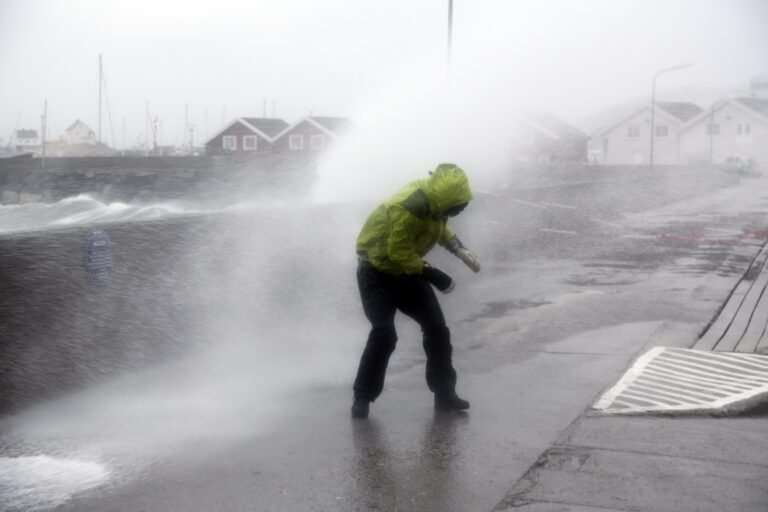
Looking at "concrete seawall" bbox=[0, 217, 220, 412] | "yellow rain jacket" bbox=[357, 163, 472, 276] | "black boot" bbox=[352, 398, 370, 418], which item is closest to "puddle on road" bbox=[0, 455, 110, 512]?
"concrete seawall" bbox=[0, 217, 220, 412]

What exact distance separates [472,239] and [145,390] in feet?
32.1

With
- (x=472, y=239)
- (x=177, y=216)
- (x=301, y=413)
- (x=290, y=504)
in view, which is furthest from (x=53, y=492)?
(x=472, y=239)

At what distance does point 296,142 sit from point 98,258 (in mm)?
50038

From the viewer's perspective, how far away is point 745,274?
42.9ft

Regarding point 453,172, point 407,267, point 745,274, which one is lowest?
point 745,274

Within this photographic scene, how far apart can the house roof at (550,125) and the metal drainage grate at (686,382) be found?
15.5m

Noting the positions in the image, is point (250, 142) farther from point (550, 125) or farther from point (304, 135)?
point (550, 125)

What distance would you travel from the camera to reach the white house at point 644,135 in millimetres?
54094

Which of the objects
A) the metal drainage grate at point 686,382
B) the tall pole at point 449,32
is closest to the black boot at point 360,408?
the metal drainage grate at point 686,382

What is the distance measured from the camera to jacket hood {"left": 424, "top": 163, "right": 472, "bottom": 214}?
568 cm

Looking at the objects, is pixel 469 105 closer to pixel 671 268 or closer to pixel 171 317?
pixel 671 268

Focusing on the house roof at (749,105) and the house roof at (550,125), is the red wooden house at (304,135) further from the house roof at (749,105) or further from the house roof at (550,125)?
the house roof at (749,105)

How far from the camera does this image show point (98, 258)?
7176 millimetres

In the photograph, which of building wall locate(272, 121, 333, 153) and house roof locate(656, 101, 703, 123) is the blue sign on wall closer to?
building wall locate(272, 121, 333, 153)
